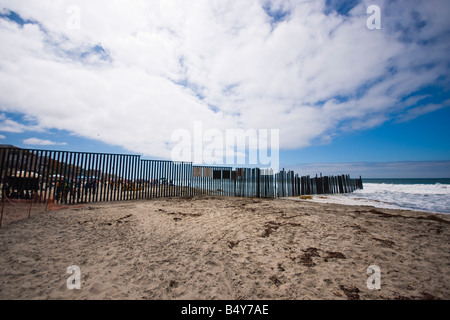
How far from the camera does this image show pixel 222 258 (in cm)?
347

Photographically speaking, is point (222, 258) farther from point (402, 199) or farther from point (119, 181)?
point (402, 199)

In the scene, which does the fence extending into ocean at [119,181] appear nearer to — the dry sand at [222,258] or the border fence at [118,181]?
the border fence at [118,181]

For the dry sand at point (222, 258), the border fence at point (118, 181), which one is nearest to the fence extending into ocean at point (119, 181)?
the border fence at point (118, 181)

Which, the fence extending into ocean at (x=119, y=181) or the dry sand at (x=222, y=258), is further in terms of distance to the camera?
the fence extending into ocean at (x=119, y=181)

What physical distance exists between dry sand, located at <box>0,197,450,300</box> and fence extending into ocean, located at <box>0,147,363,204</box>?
3.51 metres

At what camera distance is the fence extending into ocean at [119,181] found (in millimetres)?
8227

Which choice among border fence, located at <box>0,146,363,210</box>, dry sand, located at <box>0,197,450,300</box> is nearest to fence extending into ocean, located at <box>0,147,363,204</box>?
border fence, located at <box>0,146,363,210</box>

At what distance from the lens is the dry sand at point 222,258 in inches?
99.3

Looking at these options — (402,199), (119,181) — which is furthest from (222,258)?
(402,199)

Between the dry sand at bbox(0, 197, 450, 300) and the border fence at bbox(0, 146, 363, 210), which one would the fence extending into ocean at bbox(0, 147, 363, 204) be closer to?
the border fence at bbox(0, 146, 363, 210)

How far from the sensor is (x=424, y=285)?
8.62 feet
